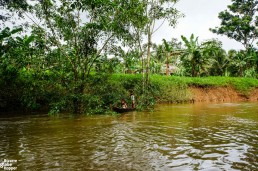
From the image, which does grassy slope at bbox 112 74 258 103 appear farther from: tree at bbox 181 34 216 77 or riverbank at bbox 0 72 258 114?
tree at bbox 181 34 216 77

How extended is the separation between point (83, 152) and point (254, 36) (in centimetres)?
3969

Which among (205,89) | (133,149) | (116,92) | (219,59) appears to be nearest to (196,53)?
(205,89)

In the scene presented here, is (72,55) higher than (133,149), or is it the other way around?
(72,55)

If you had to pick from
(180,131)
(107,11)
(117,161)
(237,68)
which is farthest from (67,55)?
(237,68)

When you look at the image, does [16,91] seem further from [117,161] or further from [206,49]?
[206,49]

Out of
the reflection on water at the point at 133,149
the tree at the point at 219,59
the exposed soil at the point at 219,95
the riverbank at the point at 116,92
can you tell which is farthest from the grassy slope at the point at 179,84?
the reflection on water at the point at 133,149

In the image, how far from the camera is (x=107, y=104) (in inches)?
682

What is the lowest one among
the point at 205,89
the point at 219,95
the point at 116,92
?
the point at 219,95

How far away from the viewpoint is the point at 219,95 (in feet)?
110

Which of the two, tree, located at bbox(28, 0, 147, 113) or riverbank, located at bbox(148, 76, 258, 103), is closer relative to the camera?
tree, located at bbox(28, 0, 147, 113)

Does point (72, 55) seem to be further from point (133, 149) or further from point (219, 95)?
point (219, 95)

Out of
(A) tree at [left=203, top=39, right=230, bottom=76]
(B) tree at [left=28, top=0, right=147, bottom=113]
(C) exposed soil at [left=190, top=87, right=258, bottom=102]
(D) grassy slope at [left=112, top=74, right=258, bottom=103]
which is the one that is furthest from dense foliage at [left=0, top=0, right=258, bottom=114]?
(A) tree at [left=203, top=39, right=230, bottom=76]

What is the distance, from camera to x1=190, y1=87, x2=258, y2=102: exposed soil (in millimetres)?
31609

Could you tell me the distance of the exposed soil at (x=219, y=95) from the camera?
104ft
